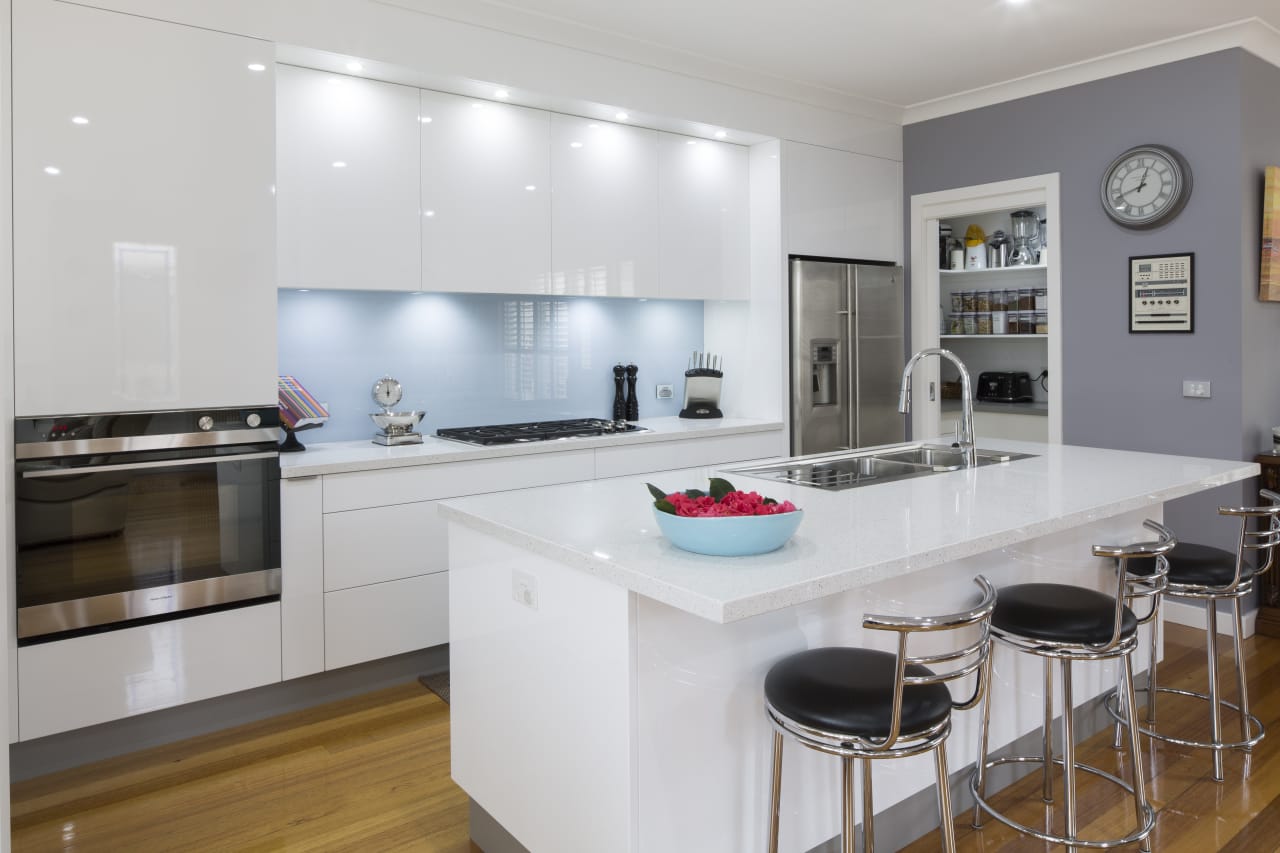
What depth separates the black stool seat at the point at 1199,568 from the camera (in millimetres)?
2625

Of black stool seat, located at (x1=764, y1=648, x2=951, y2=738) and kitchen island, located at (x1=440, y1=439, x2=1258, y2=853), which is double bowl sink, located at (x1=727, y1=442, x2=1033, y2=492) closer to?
kitchen island, located at (x1=440, y1=439, x2=1258, y2=853)

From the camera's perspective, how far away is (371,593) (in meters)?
3.26

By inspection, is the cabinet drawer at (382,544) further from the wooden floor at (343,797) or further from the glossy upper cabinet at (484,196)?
the glossy upper cabinet at (484,196)

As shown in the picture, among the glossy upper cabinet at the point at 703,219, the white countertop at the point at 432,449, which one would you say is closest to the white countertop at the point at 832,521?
the white countertop at the point at 432,449

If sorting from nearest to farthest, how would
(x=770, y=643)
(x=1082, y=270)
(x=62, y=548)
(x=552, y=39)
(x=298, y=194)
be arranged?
(x=770, y=643), (x=62, y=548), (x=298, y=194), (x=552, y=39), (x=1082, y=270)

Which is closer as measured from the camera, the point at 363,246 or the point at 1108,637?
the point at 1108,637

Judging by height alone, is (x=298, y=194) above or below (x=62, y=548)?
above

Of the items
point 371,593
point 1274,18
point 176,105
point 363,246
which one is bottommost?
point 371,593

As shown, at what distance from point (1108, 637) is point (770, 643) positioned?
0.89 meters

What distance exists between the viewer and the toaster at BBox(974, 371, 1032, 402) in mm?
6098

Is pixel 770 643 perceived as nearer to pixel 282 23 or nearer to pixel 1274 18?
pixel 282 23

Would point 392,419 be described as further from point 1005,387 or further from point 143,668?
point 1005,387

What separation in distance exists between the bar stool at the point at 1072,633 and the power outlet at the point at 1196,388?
1973mm

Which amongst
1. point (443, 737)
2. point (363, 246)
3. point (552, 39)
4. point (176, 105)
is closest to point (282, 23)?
point (176, 105)
